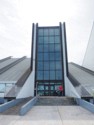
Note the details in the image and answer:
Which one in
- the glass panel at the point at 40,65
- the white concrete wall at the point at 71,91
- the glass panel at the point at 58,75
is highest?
the glass panel at the point at 40,65

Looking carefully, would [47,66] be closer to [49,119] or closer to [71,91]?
[71,91]

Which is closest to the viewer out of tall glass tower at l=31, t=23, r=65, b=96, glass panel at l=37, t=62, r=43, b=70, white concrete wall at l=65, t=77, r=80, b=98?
white concrete wall at l=65, t=77, r=80, b=98

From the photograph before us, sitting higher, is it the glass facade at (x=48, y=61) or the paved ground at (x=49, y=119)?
the glass facade at (x=48, y=61)

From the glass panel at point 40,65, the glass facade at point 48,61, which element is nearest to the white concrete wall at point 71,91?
the glass facade at point 48,61

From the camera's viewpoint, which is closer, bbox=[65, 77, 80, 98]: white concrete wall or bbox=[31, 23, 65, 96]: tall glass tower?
bbox=[65, 77, 80, 98]: white concrete wall

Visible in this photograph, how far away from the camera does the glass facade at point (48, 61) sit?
25.7 m

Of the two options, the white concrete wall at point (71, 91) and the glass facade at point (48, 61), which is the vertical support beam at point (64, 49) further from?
the white concrete wall at point (71, 91)

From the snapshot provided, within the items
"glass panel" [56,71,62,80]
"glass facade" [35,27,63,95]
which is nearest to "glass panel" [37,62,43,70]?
"glass facade" [35,27,63,95]

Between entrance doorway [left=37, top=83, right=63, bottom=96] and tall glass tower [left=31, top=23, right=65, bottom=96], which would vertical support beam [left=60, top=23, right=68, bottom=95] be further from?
entrance doorway [left=37, top=83, right=63, bottom=96]

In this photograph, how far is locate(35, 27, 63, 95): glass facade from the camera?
25.7 m

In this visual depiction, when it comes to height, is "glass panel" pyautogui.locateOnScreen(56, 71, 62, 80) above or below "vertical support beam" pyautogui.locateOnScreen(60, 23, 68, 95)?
below

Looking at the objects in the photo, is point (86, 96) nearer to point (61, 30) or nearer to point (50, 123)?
point (50, 123)

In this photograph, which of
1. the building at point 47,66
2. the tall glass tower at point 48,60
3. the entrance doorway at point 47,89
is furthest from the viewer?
the tall glass tower at point 48,60

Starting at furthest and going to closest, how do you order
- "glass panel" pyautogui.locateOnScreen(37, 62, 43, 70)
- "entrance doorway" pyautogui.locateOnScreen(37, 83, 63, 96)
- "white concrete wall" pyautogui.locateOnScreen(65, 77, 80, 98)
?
"glass panel" pyautogui.locateOnScreen(37, 62, 43, 70), "entrance doorway" pyautogui.locateOnScreen(37, 83, 63, 96), "white concrete wall" pyautogui.locateOnScreen(65, 77, 80, 98)
